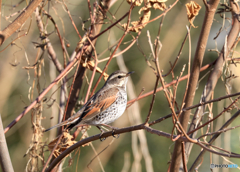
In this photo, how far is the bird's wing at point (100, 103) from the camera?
3.86 metres

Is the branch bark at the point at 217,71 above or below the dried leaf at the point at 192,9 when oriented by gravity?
below

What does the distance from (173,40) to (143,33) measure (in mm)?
965

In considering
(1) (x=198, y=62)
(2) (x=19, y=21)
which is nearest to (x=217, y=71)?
(1) (x=198, y=62)

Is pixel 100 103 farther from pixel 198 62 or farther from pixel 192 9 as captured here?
pixel 192 9

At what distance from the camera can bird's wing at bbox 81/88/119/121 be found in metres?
3.86

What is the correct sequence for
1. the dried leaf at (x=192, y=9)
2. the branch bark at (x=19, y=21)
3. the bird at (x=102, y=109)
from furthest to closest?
the bird at (x=102, y=109)
the branch bark at (x=19, y=21)
the dried leaf at (x=192, y=9)

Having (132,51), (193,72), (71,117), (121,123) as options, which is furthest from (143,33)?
(193,72)

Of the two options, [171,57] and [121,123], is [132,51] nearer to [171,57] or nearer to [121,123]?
[171,57]

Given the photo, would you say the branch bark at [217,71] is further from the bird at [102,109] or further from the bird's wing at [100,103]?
the bird's wing at [100,103]

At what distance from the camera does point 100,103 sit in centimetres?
413

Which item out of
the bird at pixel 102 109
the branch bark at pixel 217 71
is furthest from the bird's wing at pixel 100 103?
the branch bark at pixel 217 71

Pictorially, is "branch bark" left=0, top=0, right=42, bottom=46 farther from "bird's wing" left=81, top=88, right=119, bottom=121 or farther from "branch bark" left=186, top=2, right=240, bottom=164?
"branch bark" left=186, top=2, right=240, bottom=164

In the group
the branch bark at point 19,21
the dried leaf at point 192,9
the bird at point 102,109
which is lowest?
the bird at point 102,109

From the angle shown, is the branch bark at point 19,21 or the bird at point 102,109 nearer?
the branch bark at point 19,21
